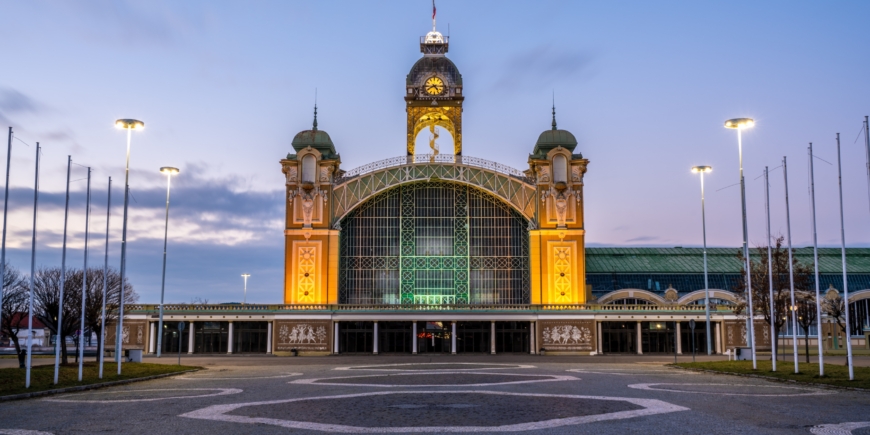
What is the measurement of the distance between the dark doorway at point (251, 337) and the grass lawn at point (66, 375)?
33.5 meters

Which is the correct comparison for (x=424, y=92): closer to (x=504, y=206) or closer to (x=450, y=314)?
(x=504, y=206)

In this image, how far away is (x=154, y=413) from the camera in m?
25.2

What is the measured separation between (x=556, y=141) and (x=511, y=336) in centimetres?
2437

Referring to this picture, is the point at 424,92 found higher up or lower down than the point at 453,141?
higher up

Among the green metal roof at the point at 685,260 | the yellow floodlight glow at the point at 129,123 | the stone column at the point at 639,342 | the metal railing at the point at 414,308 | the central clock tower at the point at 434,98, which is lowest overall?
the stone column at the point at 639,342

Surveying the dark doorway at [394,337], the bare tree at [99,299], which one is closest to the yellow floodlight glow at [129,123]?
the bare tree at [99,299]

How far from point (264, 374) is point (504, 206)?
2015 inches

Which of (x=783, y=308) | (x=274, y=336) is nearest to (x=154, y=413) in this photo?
(x=783, y=308)

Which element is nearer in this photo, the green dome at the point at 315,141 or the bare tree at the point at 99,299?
the bare tree at the point at 99,299

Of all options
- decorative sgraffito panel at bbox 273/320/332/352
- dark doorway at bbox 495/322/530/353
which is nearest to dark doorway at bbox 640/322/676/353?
dark doorway at bbox 495/322/530/353

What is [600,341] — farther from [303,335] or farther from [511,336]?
[303,335]

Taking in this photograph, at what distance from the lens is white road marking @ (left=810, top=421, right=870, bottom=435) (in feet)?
67.3

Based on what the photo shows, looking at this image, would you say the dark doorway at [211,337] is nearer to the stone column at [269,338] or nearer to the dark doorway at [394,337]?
the stone column at [269,338]

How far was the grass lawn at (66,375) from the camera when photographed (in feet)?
A: 113
